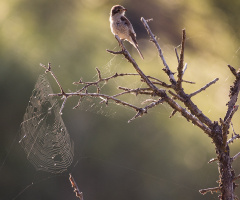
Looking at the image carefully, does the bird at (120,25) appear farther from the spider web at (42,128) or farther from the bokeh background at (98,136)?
the bokeh background at (98,136)

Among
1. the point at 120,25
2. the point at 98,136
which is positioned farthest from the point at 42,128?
the point at 98,136

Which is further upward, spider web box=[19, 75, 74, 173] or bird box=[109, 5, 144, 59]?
bird box=[109, 5, 144, 59]

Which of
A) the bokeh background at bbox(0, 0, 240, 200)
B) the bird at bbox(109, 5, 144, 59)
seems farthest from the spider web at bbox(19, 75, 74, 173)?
the bokeh background at bbox(0, 0, 240, 200)

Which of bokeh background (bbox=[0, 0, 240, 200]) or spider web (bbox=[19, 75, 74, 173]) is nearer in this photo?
spider web (bbox=[19, 75, 74, 173])

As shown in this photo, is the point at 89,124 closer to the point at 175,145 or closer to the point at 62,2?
the point at 175,145

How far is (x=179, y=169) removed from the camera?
615 centimetres

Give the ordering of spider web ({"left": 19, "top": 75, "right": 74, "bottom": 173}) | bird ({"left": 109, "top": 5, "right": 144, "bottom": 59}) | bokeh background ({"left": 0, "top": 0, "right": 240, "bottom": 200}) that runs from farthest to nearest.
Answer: bokeh background ({"left": 0, "top": 0, "right": 240, "bottom": 200})
bird ({"left": 109, "top": 5, "right": 144, "bottom": 59})
spider web ({"left": 19, "top": 75, "right": 74, "bottom": 173})

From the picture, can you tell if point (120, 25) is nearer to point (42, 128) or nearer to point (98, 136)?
point (42, 128)

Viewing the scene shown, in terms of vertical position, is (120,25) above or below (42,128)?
above

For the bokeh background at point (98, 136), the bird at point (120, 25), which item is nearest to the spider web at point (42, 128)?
the bird at point (120, 25)

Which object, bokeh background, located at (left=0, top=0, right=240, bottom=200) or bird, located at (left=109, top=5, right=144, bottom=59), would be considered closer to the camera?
bird, located at (left=109, top=5, right=144, bottom=59)

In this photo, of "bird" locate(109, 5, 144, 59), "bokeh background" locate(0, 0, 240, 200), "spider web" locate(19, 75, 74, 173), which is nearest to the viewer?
"spider web" locate(19, 75, 74, 173)

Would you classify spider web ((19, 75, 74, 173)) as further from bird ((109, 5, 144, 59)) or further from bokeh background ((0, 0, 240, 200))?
bokeh background ((0, 0, 240, 200))

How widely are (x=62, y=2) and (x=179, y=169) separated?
5.94m
